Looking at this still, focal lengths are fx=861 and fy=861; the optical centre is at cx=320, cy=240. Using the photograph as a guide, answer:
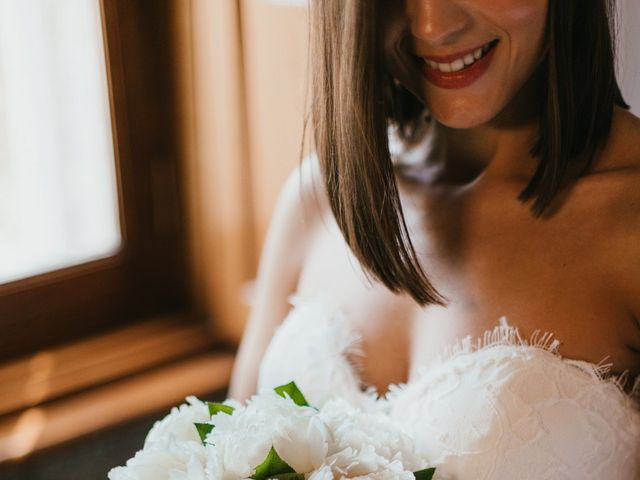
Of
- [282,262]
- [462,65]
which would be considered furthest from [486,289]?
[282,262]

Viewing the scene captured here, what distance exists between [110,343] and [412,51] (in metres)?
1.07

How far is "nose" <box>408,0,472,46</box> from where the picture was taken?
1016 millimetres

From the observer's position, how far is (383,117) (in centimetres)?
111

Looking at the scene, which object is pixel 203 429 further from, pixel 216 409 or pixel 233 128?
pixel 233 128

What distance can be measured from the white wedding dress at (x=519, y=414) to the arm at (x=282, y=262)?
36 centimetres

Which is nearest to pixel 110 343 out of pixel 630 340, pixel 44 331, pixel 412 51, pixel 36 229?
pixel 44 331

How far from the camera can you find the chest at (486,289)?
3.44ft

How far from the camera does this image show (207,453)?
33.8 inches

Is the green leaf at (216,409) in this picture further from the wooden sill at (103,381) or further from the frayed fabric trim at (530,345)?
the wooden sill at (103,381)

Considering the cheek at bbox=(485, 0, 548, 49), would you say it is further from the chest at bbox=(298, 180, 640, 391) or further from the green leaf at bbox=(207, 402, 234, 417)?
the green leaf at bbox=(207, 402, 234, 417)

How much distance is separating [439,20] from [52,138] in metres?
1.00

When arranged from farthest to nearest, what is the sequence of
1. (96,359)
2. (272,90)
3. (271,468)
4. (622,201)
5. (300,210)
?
(96,359), (272,90), (300,210), (622,201), (271,468)

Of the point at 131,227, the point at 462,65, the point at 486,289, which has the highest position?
the point at 462,65

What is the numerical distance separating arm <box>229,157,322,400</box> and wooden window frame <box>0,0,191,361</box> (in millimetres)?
536
